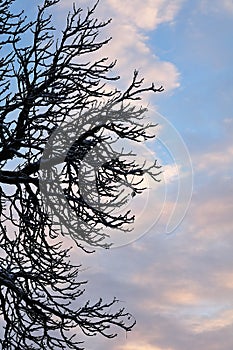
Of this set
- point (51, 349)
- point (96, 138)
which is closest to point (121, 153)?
point (96, 138)

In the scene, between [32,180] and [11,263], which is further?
[11,263]

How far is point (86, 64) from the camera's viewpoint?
11930 millimetres

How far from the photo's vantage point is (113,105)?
37.8 feet

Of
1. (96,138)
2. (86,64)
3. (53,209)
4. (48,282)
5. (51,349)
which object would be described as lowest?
(51,349)

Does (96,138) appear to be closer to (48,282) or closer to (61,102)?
(61,102)

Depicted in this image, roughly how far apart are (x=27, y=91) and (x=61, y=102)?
1.84 ft

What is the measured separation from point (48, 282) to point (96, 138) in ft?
8.18

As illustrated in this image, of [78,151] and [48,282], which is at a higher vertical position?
[78,151]

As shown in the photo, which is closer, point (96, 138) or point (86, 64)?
point (96, 138)

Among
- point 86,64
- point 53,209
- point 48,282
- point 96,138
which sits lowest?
point 48,282

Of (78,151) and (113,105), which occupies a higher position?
(113,105)

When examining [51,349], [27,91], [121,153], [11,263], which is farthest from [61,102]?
[51,349]

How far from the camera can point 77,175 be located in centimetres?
1150

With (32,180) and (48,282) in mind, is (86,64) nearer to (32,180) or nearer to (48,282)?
(32,180)
